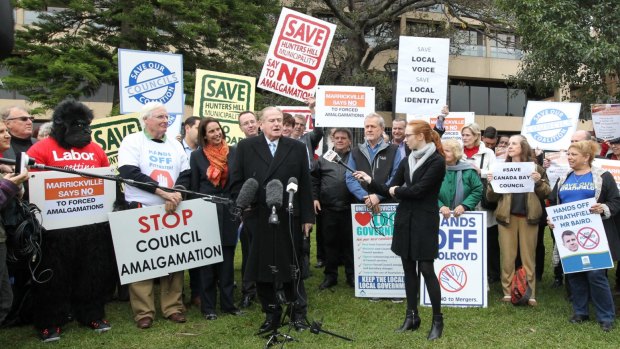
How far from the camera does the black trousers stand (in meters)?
7.93

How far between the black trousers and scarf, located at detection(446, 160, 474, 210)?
1476mm

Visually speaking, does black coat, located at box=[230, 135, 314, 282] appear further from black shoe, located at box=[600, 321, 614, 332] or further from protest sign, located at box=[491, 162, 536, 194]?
black shoe, located at box=[600, 321, 614, 332]

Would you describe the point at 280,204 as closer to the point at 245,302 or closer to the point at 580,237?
the point at 245,302

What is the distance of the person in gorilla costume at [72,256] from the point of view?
5.69 meters

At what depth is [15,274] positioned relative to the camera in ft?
19.6

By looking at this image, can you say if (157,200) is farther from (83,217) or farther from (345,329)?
(345,329)

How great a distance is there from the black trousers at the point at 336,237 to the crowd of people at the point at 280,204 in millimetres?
502

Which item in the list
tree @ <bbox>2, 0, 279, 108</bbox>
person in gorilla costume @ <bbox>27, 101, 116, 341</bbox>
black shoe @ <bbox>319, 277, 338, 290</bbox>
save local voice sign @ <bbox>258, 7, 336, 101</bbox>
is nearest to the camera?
person in gorilla costume @ <bbox>27, 101, 116, 341</bbox>

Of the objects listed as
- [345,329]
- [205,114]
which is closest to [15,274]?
[345,329]

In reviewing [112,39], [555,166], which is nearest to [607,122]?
[555,166]

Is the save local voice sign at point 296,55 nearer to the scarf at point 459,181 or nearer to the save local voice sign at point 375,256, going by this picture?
the save local voice sign at point 375,256

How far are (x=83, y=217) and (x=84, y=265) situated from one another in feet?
1.57

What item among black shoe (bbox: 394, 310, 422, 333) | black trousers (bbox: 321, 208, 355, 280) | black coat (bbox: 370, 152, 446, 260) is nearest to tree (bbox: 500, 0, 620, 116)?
black trousers (bbox: 321, 208, 355, 280)

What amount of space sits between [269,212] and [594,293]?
11.3 ft
